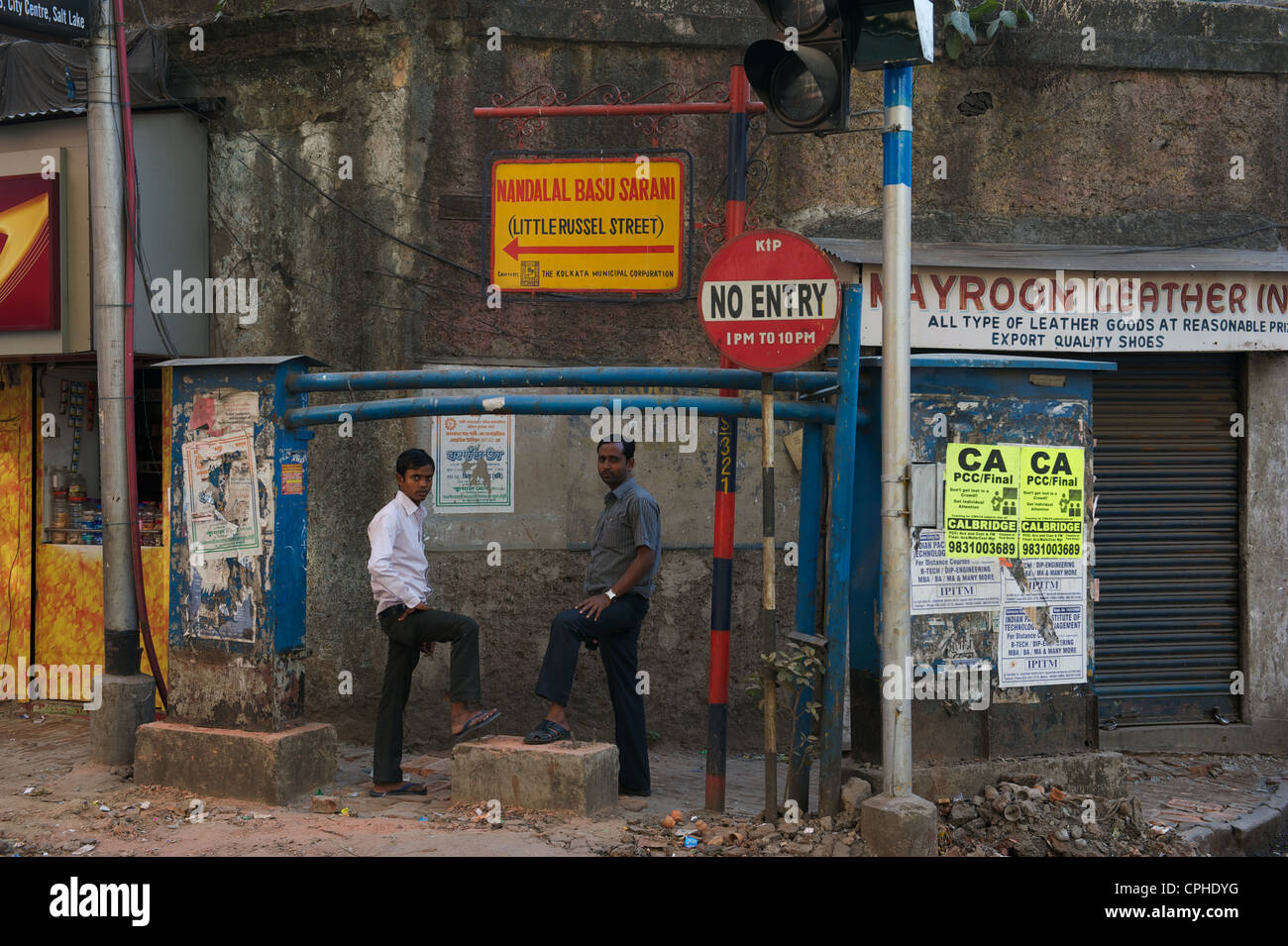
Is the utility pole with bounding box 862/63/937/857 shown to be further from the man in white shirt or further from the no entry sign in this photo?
the man in white shirt

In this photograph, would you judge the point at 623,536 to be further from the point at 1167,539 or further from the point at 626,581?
the point at 1167,539

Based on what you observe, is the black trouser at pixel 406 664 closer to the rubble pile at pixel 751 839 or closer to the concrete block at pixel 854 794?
the rubble pile at pixel 751 839

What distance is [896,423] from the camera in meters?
5.06

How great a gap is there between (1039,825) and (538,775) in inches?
91.7

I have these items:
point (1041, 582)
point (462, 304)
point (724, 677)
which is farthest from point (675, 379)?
point (462, 304)

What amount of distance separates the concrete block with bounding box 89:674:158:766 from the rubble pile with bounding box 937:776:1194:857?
14.6ft

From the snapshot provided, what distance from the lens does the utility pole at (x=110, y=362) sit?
6824 millimetres

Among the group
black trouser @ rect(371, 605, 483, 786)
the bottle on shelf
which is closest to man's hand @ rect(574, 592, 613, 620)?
black trouser @ rect(371, 605, 483, 786)

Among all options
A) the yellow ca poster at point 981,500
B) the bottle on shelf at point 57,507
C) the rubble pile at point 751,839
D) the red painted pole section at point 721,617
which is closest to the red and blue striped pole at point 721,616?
the red painted pole section at point 721,617

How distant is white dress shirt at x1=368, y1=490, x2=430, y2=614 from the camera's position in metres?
6.12

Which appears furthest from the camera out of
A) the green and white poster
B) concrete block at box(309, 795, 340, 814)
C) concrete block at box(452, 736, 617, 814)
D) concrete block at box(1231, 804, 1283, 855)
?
the green and white poster

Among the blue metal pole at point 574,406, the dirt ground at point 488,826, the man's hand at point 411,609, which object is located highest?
the blue metal pole at point 574,406

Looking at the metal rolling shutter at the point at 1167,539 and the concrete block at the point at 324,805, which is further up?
the metal rolling shutter at the point at 1167,539

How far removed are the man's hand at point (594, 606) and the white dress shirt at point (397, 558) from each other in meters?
0.87
